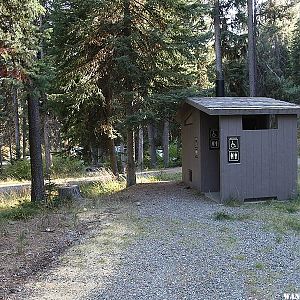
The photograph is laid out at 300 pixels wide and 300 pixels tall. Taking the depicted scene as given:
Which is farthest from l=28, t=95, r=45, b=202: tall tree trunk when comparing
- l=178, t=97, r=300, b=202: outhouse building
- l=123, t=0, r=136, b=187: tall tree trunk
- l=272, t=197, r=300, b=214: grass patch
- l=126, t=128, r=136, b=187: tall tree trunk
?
l=272, t=197, r=300, b=214: grass patch

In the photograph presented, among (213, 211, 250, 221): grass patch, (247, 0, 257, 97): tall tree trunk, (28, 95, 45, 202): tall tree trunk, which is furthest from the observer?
(247, 0, 257, 97): tall tree trunk

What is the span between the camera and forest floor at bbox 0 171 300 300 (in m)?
4.32

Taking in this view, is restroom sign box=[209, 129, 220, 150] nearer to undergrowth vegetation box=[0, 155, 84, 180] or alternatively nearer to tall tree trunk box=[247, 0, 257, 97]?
tall tree trunk box=[247, 0, 257, 97]

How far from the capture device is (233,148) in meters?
9.30

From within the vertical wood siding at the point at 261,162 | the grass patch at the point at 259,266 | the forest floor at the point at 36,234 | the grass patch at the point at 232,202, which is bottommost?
the grass patch at the point at 259,266

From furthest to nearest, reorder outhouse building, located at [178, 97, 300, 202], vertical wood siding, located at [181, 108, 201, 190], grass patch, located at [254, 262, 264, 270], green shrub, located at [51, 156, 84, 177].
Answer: green shrub, located at [51, 156, 84, 177], vertical wood siding, located at [181, 108, 201, 190], outhouse building, located at [178, 97, 300, 202], grass patch, located at [254, 262, 264, 270]

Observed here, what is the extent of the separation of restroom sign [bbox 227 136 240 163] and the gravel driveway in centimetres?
163

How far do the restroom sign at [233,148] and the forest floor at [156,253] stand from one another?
3.78ft

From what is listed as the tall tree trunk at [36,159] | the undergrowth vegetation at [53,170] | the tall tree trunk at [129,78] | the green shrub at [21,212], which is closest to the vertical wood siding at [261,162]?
the tall tree trunk at [129,78]

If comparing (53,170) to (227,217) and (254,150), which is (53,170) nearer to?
(254,150)

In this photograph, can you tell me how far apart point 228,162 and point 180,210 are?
5.91ft

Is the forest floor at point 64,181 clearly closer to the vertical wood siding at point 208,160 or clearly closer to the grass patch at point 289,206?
the vertical wood siding at point 208,160

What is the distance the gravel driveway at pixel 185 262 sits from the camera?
4.24 meters

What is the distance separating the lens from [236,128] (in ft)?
30.6
